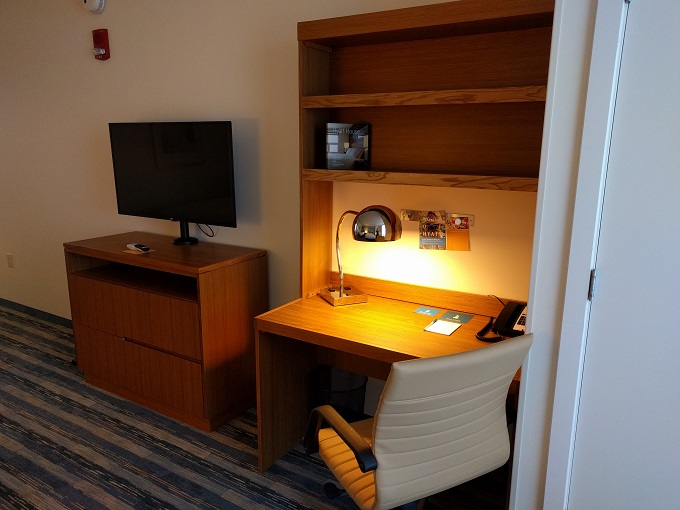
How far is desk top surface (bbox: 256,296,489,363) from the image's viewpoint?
177 centimetres

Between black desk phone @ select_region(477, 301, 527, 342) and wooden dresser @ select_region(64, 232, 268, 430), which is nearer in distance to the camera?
black desk phone @ select_region(477, 301, 527, 342)

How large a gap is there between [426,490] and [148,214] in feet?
7.21

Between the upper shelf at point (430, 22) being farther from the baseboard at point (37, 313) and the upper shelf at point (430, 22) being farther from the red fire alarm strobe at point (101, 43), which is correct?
the baseboard at point (37, 313)

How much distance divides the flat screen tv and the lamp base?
2.17 ft

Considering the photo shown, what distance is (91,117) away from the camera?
329 centimetres

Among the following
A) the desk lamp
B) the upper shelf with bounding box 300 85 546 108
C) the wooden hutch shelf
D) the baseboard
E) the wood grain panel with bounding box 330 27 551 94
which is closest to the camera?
the upper shelf with bounding box 300 85 546 108

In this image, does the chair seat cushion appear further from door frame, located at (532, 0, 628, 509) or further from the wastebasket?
the wastebasket

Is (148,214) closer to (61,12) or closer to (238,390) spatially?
(238,390)

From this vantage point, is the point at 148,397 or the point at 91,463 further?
the point at 148,397

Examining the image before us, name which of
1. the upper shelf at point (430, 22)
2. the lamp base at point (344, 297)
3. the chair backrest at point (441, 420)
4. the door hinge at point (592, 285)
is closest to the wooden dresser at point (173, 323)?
the lamp base at point (344, 297)

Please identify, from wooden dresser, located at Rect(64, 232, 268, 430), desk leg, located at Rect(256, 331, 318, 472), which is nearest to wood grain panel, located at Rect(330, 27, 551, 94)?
wooden dresser, located at Rect(64, 232, 268, 430)

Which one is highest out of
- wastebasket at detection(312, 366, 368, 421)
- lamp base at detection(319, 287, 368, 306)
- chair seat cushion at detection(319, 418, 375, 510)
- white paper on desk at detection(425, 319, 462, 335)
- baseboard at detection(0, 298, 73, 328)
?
lamp base at detection(319, 287, 368, 306)

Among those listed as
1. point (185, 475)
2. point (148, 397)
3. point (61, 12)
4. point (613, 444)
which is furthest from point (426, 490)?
point (61, 12)

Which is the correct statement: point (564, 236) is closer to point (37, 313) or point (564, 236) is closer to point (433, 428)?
point (433, 428)
